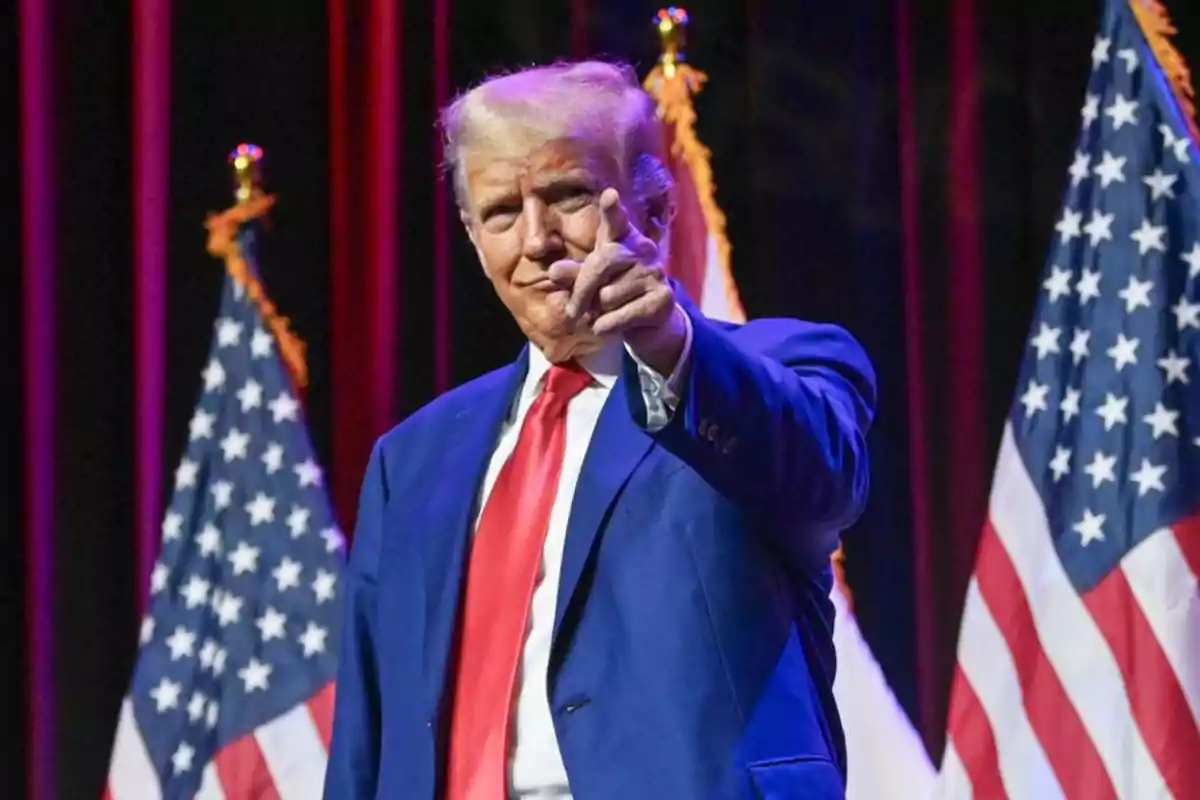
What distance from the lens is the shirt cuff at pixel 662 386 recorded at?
1.03 meters

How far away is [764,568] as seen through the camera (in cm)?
117

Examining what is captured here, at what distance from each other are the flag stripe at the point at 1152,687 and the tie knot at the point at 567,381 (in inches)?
46.8

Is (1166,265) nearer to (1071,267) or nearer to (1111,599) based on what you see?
(1071,267)

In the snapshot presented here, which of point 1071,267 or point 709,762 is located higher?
point 1071,267

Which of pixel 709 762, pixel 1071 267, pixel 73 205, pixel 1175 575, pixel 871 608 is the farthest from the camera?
pixel 73 205

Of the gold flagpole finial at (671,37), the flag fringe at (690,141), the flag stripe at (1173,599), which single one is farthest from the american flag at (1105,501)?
the gold flagpole finial at (671,37)

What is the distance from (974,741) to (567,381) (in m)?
1.23

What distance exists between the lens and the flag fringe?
250 centimetres

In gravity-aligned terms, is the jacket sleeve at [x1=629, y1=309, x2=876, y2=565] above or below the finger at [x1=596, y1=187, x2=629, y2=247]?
below

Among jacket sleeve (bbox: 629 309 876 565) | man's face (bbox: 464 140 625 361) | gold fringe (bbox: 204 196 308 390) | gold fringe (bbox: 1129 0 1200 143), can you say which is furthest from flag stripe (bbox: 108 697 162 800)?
gold fringe (bbox: 1129 0 1200 143)

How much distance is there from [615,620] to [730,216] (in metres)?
1.66

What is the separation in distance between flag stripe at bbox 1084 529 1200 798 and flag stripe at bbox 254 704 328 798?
Answer: 1247 mm

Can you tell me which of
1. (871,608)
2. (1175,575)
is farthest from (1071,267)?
(871,608)

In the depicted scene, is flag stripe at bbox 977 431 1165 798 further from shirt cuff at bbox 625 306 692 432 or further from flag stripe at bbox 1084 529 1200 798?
shirt cuff at bbox 625 306 692 432
